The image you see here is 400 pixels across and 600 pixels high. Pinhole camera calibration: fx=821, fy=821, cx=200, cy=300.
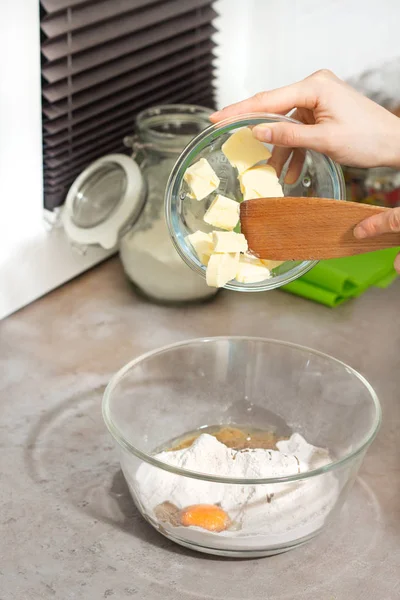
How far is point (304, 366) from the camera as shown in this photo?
972 mm

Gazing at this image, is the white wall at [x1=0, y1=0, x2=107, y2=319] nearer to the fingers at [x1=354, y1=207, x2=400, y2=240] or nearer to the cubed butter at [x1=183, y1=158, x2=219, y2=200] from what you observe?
the cubed butter at [x1=183, y1=158, x2=219, y2=200]

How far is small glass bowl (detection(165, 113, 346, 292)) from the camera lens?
0.89m

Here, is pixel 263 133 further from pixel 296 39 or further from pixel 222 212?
pixel 296 39

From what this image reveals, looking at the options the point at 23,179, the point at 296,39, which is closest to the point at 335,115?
the point at 23,179

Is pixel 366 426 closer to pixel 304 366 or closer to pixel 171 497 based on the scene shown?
pixel 304 366

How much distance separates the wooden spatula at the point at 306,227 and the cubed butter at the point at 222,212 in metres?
0.01

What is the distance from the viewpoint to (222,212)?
883 mm

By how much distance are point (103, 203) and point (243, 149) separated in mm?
419

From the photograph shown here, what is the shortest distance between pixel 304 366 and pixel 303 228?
7.4 inches

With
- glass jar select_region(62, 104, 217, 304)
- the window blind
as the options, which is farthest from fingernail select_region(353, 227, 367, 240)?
the window blind

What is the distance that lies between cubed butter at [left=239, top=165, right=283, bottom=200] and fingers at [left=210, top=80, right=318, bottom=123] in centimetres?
7

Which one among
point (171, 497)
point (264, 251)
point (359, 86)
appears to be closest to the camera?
point (171, 497)

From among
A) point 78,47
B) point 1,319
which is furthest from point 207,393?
point 78,47

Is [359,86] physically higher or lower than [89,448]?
higher
